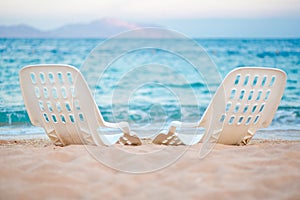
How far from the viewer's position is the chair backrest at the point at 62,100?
3.30 meters

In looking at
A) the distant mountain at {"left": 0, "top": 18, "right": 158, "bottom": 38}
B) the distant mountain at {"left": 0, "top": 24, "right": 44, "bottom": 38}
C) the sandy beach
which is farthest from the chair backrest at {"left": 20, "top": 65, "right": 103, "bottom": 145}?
the distant mountain at {"left": 0, "top": 24, "right": 44, "bottom": 38}

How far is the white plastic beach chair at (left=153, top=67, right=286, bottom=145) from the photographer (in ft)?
11.0

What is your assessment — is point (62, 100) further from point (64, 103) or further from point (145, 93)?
point (145, 93)

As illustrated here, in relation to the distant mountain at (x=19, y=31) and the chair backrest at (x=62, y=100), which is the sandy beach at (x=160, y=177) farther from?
the distant mountain at (x=19, y=31)

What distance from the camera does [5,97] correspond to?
9.68 metres

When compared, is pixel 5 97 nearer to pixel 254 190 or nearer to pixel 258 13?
pixel 254 190

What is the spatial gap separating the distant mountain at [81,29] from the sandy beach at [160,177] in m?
24.0

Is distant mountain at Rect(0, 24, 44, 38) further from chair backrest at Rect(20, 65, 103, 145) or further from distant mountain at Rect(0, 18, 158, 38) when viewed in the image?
chair backrest at Rect(20, 65, 103, 145)

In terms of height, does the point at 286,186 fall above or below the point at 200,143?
above

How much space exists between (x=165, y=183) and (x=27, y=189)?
0.85m

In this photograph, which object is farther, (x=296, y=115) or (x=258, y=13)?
(x=258, y=13)

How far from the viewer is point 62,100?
3.42m

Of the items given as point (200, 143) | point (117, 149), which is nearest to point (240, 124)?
point (200, 143)

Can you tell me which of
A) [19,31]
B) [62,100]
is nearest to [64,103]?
[62,100]
